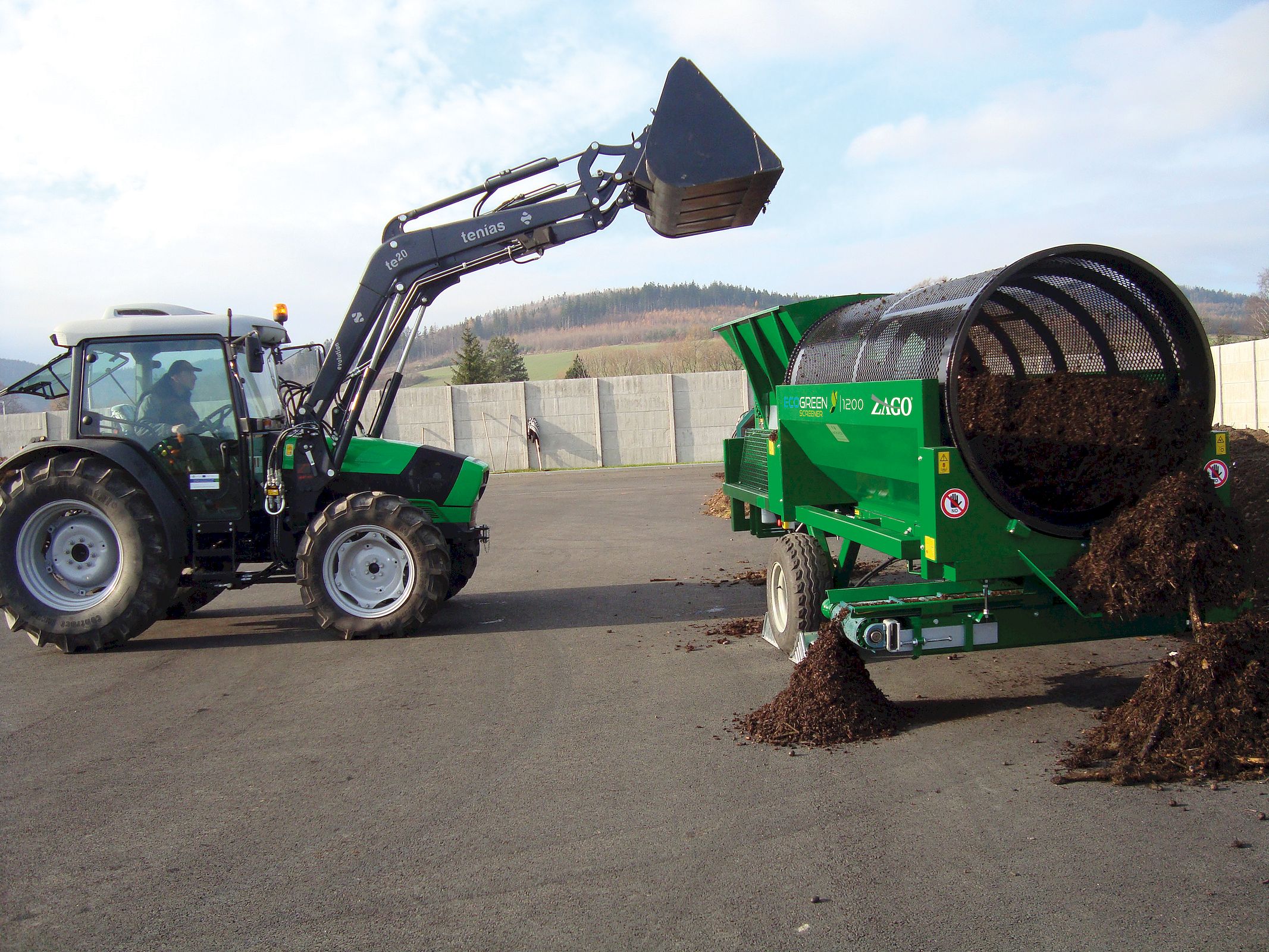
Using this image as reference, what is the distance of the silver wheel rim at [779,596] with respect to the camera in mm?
7000

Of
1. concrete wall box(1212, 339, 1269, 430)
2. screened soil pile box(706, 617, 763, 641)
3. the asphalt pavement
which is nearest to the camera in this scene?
the asphalt pavement

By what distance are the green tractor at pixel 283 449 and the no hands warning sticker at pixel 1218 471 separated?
3.91 m

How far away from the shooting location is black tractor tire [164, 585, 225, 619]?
9.09 meters

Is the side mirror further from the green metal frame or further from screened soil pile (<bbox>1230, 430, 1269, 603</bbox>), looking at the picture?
screened soil pile (<bbox>1230, 430, 1269, 603</bbox>)

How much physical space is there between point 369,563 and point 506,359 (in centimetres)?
5382

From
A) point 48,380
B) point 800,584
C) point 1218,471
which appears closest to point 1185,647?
point 1218,471

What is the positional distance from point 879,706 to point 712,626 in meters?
2.69

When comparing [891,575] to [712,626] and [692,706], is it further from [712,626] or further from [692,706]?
[692,706]

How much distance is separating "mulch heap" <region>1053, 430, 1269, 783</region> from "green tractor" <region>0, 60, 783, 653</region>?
411 centimetres

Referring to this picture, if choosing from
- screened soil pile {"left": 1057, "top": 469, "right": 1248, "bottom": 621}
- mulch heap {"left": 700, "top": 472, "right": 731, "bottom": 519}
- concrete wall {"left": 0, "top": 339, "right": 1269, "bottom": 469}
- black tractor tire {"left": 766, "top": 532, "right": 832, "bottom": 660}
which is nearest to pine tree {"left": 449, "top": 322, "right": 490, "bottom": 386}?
concrete wall {"left": 0, "top": 339, "right": 1269, "bottom": 469}

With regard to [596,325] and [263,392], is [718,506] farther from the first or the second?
[596,325]

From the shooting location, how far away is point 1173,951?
310 cm

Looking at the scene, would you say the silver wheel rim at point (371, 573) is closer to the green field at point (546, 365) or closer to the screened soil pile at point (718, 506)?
the screened soil pile at point (718, 506)

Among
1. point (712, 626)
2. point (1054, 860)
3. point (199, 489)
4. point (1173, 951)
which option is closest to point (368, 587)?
point (199, 489)
